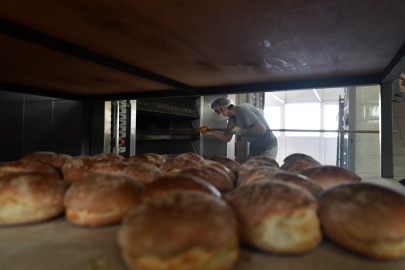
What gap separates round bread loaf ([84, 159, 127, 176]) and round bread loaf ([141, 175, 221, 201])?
0.46 meters

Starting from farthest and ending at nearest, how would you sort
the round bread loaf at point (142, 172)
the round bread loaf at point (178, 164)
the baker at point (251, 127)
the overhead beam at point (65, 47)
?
the baker at point (251, 127)
the round bread loaf at point (178, 164)
the round bread loaf at point (142, 172)
the overhead beam at point (65, 47)

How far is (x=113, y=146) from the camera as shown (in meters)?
2.85

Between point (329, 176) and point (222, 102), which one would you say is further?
point (222, 102)

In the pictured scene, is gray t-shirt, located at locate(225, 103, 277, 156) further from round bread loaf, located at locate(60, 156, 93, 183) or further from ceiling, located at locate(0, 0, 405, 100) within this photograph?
round bread loaf, located at locate(60, 156, 93, 183)

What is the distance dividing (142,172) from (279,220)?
657 mm

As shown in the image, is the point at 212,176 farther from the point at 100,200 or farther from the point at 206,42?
the point at 206,42

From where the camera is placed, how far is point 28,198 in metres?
0.84

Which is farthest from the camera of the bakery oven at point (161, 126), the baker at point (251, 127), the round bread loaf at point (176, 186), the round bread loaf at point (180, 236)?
the baker at point (251, 127)

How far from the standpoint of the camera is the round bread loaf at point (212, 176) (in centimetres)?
103

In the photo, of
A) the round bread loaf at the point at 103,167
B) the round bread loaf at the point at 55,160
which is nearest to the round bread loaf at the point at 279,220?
the round bread loaf at the point at 103,167

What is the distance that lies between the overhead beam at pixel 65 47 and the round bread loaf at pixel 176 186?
0.82 m

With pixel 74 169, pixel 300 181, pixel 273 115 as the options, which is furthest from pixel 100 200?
pixel 273 115

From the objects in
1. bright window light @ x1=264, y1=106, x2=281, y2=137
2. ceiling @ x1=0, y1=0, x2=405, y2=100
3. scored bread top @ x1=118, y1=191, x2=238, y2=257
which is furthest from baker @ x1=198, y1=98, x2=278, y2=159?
bright window light @ x1=264, y1=106, x2=281, y2=137

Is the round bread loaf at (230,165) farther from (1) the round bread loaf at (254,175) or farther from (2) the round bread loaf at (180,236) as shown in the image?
(2) the round bread loaf at (180,236)
